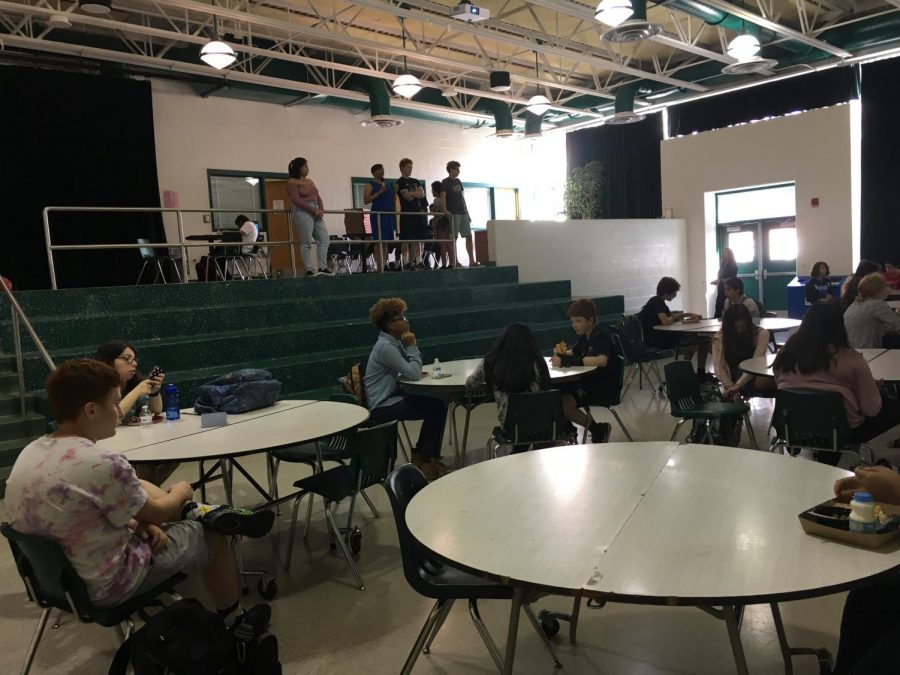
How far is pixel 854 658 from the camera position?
1.70 m

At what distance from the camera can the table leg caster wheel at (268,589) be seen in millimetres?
2938

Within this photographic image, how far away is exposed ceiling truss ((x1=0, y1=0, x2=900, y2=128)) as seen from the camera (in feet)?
26.6

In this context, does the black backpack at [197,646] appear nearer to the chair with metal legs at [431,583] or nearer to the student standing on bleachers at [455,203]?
the chair with metal legs at [431,583]

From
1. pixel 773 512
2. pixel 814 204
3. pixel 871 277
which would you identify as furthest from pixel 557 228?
pixel 773 512

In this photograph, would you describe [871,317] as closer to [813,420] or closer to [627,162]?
[813,420]

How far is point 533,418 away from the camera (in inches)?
147

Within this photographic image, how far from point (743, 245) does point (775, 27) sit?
4641 millimetres

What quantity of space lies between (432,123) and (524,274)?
4.96 metres

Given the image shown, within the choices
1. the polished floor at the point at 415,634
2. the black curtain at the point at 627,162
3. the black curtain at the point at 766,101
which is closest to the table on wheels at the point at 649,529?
the polished floor at the point at 415,634

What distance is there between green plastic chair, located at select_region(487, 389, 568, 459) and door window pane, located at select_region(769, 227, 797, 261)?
965 cm

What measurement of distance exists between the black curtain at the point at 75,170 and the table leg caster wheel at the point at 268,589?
7.84 meters

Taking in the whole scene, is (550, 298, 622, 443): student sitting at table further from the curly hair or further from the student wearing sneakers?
the student wearing sneakers

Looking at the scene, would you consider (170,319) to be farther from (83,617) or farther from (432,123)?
(432,123)

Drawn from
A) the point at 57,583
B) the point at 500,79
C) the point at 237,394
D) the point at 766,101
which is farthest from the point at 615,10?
the point at 766,101
